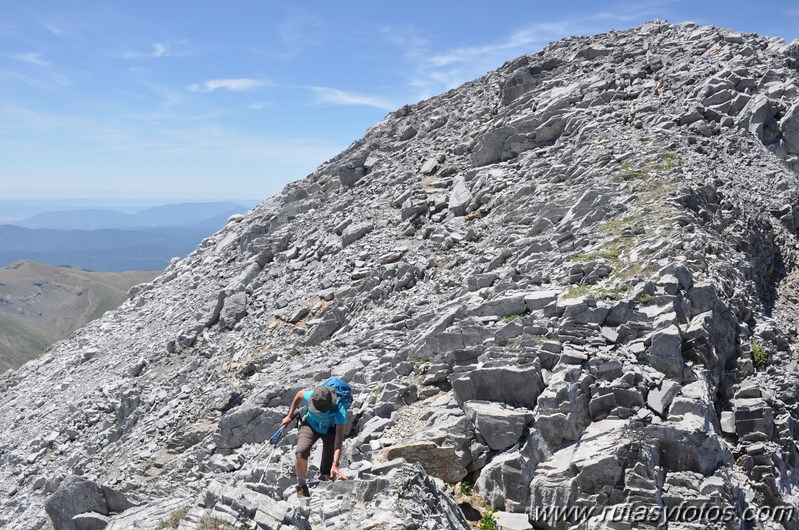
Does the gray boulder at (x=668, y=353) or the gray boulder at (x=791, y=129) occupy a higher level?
the gray boulder at (x=791, y=129)

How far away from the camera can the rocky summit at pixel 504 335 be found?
466 inches

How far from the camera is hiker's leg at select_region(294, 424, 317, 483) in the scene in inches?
454

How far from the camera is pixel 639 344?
13.9 meters

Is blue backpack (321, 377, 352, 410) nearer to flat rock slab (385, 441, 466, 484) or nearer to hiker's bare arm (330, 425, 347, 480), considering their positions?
hiker's bare arm (330, 425, 347, 480)

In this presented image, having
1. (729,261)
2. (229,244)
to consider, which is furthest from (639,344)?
(229,244)

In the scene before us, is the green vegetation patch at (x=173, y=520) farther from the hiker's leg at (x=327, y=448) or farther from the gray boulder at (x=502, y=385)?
the gray boulder at (x=502, y=385)

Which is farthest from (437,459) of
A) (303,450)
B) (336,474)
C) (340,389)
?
(303,450)

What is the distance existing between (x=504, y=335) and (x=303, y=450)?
6.66 meters

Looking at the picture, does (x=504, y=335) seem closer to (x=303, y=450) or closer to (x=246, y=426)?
(x=303, y=450)

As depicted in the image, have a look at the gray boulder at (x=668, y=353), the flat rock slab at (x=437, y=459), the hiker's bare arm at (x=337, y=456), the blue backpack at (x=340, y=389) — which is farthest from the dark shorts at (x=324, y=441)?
the gray boulder at (x=668, y=353)

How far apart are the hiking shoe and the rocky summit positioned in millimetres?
533

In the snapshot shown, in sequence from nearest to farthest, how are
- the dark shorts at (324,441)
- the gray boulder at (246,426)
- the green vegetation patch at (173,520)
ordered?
the green vegetation patch at (173,520), the dark shorts at (324,441), the gray boulder at (246,426)

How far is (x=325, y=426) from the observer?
12266 mm

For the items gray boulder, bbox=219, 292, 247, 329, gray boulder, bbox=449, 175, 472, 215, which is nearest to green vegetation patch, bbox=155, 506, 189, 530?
gray boulder, bbox=219, 292, 247, 329
